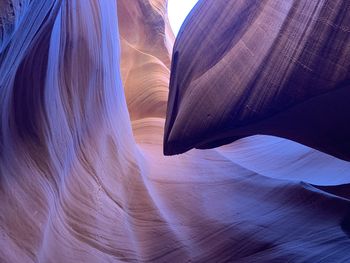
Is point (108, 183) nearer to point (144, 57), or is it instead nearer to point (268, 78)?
point (268, 78)

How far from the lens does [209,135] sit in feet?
4.00

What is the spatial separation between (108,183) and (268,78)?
0.78m

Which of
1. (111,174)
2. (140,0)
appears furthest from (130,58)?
(111,174)

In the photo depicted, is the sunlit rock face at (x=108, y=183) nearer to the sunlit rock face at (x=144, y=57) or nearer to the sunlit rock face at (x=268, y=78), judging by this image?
the sunlit rock face at (x=268, y=78)

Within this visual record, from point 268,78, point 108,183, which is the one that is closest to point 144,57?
point 108,183

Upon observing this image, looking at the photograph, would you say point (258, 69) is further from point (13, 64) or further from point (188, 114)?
point (13, 64)

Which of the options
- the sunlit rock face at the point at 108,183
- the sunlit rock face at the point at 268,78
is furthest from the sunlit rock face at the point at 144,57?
the sunlit rock face at the point at 268,78

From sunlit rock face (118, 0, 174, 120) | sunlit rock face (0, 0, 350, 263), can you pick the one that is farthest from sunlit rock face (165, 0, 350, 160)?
sunlit rock face (118, 0, 174, 120)

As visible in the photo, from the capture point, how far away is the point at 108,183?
5.11 feet

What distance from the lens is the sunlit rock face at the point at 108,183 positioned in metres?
1.08

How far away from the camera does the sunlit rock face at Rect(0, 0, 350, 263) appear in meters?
1.08

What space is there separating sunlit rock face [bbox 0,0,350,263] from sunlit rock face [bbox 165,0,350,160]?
1.10 feet

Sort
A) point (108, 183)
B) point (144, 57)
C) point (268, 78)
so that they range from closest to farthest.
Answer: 1. point (268, 78)
2. point (108, 183)
3. point (144, 57)

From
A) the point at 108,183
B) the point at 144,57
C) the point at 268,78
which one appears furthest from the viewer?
the point at 144,57
